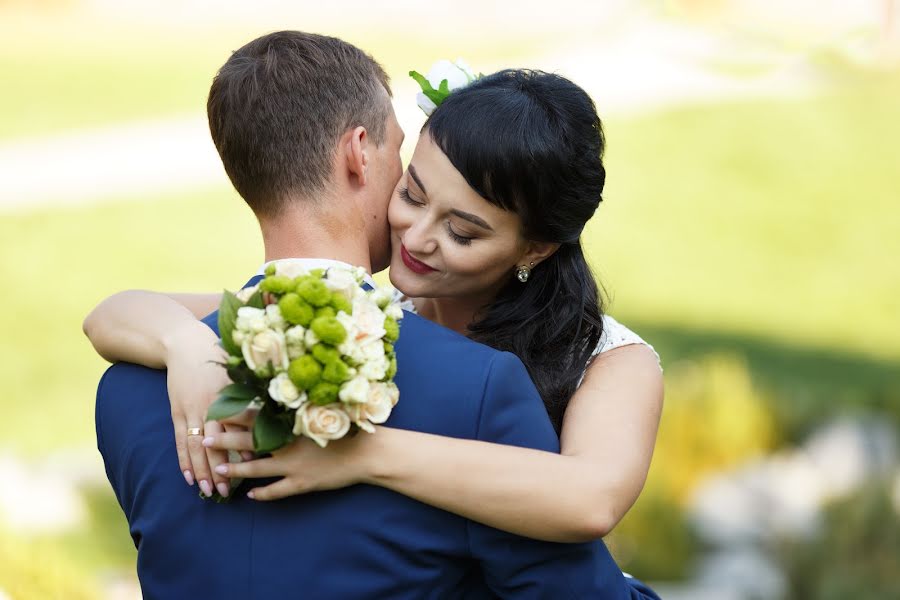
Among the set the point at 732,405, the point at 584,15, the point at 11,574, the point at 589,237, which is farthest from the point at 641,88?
the point at 11,574

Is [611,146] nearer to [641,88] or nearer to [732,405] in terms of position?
[641,88]

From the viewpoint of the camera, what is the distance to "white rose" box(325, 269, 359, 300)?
1919 millimetres

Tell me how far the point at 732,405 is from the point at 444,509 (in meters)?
4.10

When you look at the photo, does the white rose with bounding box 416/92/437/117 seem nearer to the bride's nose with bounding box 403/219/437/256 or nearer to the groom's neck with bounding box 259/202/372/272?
the bride's nose with bounding box 403/219/437/256

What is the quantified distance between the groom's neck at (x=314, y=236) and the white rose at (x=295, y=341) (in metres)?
0.42

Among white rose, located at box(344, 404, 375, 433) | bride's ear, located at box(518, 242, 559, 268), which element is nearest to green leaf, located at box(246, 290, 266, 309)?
white rose, located at box(344, 404, 375, 433)

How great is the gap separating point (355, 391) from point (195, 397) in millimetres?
397

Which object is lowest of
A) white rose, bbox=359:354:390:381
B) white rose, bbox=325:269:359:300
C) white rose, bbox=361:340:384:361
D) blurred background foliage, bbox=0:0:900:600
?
blurred background foliage, bbox=0:0:900:600

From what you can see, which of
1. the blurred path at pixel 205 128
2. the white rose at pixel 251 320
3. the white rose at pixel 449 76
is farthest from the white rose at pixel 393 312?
the blurred path at pixel 205 128

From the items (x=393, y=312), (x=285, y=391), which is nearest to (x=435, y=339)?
(x=393, y=312)

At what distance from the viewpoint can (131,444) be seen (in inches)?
86.9

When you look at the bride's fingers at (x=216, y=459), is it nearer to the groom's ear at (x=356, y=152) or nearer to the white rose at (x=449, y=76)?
the groom's ear at (x=356, y=152)

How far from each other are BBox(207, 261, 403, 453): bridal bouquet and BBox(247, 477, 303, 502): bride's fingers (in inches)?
3.2

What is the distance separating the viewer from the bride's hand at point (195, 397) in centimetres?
205
